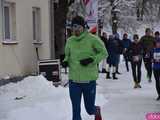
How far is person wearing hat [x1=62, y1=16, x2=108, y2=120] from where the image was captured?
8414mm

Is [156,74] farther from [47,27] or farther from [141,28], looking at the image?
[141,28]

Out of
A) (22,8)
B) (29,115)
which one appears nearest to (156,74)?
(29,115)

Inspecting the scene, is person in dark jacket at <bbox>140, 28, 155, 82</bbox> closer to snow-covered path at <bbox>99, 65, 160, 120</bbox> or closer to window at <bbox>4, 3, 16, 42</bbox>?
snow-covered path at <bbox>99, 65, 160, 120</bbox>

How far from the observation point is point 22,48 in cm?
1822

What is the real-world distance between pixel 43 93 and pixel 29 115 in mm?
3522

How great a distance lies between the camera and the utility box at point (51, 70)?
55.2 ft

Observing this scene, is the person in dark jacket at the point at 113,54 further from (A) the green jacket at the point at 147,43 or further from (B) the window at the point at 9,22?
(B) the window at the point at 9,22

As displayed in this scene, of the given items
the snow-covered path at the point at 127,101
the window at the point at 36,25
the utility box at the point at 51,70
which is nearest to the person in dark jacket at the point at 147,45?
the snow-covered path at the point at 127,101

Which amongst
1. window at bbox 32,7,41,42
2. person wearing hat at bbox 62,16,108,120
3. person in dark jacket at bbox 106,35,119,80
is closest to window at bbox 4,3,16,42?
window at bbox 32,7,41,42

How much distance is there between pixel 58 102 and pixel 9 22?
5.60 m

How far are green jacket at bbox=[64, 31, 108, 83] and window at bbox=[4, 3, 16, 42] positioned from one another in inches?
345

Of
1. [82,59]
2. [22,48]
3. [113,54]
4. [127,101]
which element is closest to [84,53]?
[82,59]

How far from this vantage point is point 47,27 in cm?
2119

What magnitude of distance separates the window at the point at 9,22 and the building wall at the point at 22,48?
166mm
